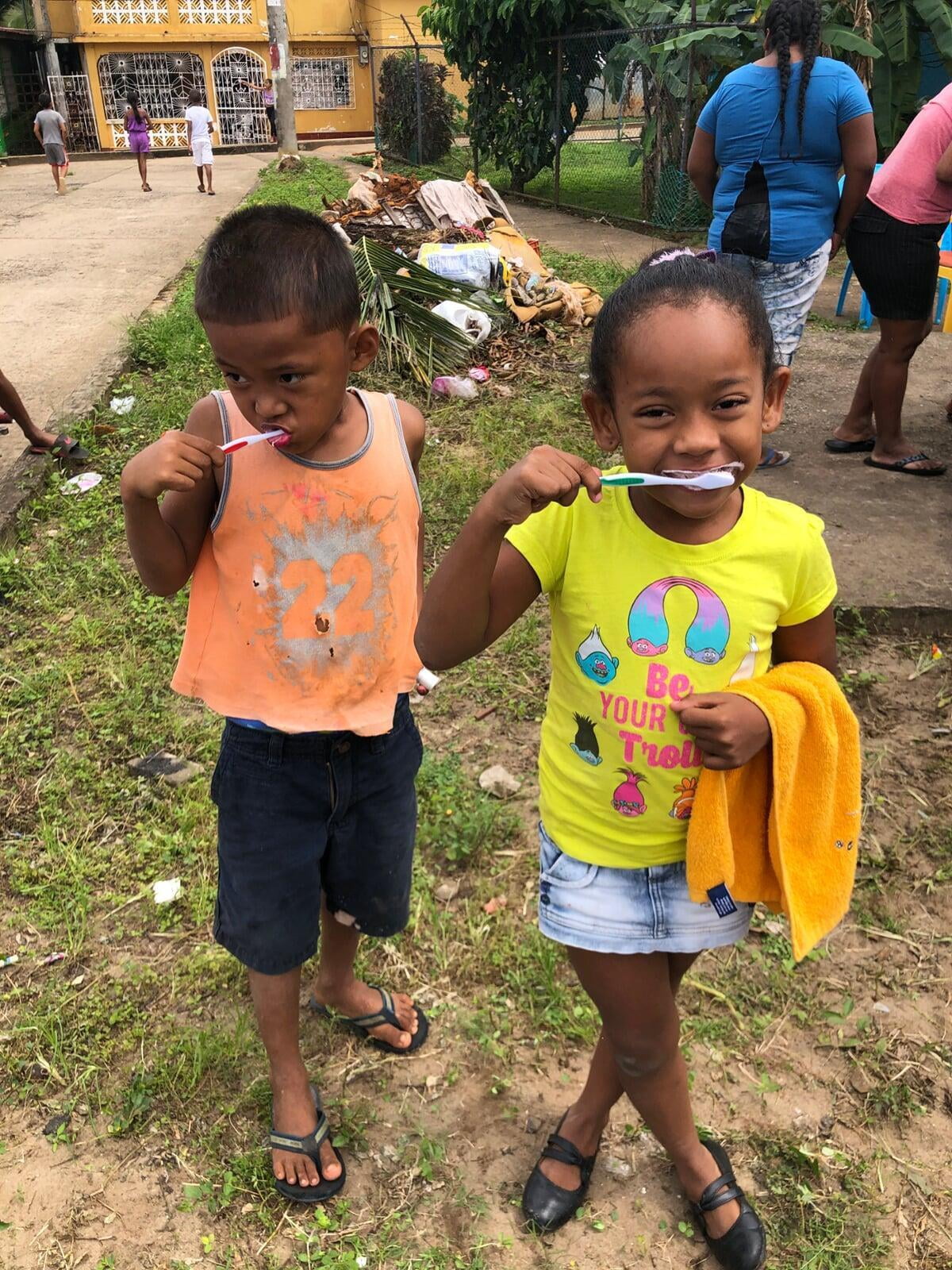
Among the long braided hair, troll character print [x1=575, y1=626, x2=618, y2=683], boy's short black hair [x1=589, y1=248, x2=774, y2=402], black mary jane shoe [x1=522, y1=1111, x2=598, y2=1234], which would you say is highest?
the long braided hair

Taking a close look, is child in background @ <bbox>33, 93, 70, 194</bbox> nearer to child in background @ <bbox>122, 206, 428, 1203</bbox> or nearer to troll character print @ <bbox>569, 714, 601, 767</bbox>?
child in background @ <bbox>122, 206, 428, 1203</bbox>

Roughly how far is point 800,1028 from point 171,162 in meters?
25.1

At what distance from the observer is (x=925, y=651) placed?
3.18 m

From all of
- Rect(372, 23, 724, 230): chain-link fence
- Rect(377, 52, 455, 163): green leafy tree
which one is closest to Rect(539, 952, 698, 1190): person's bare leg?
Rect(372, 23, 724, 230): chain-link fence

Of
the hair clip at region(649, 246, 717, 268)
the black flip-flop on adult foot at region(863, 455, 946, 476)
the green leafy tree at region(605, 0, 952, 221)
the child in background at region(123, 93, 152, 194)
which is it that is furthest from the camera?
the child in background at region(123, 93, 152, 194)

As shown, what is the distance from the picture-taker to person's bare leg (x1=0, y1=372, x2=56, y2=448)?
4.38m

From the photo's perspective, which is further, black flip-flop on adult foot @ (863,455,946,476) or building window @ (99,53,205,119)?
building window @ (99,53,205,119)

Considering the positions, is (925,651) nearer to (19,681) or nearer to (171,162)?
(19,681)

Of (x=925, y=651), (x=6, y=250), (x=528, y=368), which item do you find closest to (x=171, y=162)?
(x=6, y=250)

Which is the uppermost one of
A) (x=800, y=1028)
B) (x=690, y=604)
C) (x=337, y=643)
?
(x=690, y=604)

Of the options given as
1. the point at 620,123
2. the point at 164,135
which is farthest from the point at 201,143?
the point at 164,135

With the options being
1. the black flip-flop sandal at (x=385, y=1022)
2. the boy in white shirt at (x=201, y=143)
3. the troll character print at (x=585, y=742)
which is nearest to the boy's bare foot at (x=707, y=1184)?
the black flip-flop sandal at (x=385, y=1022)

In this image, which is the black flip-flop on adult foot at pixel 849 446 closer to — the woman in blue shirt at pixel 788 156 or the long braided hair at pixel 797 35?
the woman in blue shirt at pixel 788 156

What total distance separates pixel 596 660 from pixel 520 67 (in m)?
13.3
